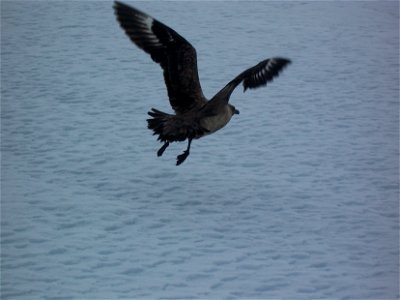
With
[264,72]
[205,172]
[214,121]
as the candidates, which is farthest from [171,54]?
[205,172]

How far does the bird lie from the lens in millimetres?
7238

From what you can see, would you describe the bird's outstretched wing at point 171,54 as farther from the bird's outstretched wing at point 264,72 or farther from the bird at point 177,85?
the bird's outstretched wing at point 264,72

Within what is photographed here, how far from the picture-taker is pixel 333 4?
56.9ft

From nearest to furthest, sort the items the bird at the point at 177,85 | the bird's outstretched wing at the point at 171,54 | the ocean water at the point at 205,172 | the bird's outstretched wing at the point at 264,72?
the ocean water at the point at 205,172, the bird's outstretched wing at the point at 264,72, the bird at the point at 177,85, the bird's outstretched wing at the point at 171,54

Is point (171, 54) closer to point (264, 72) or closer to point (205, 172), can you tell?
point (264, 72)

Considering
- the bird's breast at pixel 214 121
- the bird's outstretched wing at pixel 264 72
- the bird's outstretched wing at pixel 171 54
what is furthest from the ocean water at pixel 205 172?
the bird's outstretched wing at pixel 264 72

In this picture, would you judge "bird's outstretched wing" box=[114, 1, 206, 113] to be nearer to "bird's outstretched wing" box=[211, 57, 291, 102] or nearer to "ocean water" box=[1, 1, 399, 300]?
"bird's outstretched wing" box=[211, 57, 291, 102]

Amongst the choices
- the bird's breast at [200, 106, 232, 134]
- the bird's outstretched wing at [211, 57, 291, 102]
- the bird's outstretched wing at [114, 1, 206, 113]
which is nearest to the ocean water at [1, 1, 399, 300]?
the bird's breast at [200, 106, 232, 134]

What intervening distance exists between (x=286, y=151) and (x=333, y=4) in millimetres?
8531

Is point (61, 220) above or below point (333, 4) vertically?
below

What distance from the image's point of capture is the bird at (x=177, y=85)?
7.24 m

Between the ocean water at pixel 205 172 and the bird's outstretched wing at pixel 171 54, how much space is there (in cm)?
123

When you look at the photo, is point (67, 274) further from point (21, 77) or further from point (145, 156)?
point (21, 77)

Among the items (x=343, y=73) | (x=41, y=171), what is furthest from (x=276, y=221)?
(x=343, y=73)
